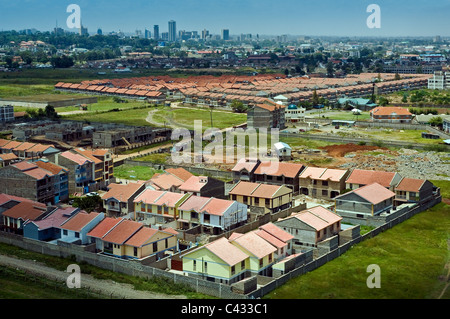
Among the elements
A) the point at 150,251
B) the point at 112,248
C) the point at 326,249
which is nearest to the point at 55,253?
the point at 112,248

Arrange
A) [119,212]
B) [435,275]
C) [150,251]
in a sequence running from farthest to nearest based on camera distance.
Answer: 1. [119,212]
2. [150,251]
3. [435,275]

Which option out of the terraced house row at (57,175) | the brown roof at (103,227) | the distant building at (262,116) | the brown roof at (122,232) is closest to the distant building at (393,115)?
the distant building at (262,116)

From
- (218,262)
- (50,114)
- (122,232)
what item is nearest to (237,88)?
(50,114)

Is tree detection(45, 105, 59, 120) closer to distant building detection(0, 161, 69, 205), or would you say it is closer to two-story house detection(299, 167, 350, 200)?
distant building detection(0, 161, 69, 205)

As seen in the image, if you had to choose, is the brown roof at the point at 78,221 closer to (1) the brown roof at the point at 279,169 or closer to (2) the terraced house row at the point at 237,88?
(1) the brown roof at the point at 279,169

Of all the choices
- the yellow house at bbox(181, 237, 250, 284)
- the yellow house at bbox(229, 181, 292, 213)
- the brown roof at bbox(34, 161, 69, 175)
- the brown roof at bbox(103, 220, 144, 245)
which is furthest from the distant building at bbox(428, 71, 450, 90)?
the yellow house at bbox(181, 237, 250, 284)
